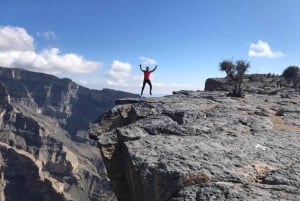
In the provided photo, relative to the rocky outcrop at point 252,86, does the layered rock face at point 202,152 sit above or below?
below

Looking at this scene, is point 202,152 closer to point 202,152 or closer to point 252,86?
point 202,152

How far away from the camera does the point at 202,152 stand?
18391 millimetres

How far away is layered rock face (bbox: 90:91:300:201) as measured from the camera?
1506 cm

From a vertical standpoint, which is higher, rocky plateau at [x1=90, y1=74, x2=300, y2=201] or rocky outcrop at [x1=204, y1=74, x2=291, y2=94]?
rocky outcrop at [x1=204, y1=74, x2=291, y2=94]

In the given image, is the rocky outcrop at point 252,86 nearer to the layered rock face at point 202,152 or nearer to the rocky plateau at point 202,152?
the layered rock face at point 202,152

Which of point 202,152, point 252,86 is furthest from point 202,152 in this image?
point 252,86

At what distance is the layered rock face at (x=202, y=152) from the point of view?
15056 mm

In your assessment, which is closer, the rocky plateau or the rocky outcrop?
the rocky plateau

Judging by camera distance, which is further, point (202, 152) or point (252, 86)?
point (252, 86)

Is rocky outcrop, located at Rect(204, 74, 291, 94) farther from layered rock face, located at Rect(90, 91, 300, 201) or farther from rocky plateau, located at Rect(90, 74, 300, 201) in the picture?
rocky plateau, located at Rect(90, 74, 300, 201)

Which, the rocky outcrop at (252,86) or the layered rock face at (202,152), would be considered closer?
the layered rock face at (202,152)

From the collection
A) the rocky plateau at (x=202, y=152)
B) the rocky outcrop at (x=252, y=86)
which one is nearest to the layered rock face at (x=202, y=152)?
the rocky plateau at (x=202, y=152)

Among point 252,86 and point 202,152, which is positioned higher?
point 252,86

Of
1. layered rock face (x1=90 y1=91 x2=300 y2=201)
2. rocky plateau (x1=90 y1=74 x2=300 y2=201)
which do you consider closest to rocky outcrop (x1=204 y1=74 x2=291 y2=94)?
layered rock face (x1=90 y1=91 x2=300 y2=201)
